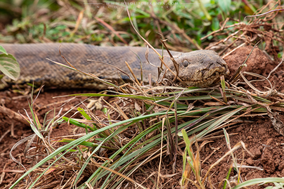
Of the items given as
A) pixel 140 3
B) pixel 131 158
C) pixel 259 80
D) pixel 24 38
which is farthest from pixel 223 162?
pixel 24 38

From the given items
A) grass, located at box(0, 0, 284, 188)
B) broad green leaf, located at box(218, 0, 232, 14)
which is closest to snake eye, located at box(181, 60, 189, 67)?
grass, located at box(0, 0, 284, 188)

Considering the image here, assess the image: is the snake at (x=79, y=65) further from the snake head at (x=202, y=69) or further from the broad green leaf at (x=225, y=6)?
the broad green leaf at (x=225, y=6)

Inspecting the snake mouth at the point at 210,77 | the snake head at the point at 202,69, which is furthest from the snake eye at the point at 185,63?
the snake mouth at the point at 210,77

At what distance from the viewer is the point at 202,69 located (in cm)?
232

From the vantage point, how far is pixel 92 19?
5.07m

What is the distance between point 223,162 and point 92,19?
4.05 m

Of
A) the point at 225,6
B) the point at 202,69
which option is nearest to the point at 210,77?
the point at 202,69

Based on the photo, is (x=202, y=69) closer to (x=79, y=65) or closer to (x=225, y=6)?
(x=225, y=6)

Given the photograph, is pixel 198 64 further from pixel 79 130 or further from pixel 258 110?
pixel 79 130

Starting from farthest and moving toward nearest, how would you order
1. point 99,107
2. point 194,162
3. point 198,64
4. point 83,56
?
1. point 83,56
2. point 99,107
3. point 198,64
4. point 194,162

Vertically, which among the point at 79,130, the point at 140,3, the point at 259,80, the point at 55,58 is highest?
the point at 140,3

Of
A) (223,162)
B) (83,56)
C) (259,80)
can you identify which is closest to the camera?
(223,162)

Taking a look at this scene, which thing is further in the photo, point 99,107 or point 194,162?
point 99,107

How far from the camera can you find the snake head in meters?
2.27
